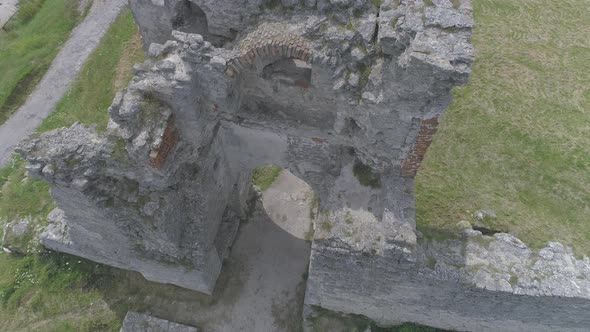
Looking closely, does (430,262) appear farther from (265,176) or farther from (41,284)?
(41,284)

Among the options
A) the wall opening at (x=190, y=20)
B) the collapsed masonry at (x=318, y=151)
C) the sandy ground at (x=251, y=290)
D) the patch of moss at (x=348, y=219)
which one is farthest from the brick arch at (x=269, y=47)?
→ the sandy ground at (x=251, y=290)

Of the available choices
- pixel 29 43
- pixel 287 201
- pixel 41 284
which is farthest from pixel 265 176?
pixel 29 43

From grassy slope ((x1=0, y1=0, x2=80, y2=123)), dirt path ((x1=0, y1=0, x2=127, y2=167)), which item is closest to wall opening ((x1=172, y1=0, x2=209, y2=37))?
dirt path ((x1=0, y1=0, x2=127, y2=167))

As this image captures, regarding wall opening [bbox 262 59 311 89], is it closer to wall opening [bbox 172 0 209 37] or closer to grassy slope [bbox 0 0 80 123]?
wall opening [bbox 172 0 209 37]

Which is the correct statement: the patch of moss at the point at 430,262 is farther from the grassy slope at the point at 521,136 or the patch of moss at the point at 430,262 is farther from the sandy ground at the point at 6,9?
the sandy ground at the point at 6,9

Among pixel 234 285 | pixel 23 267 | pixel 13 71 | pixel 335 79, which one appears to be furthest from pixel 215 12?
pixel 13 71
